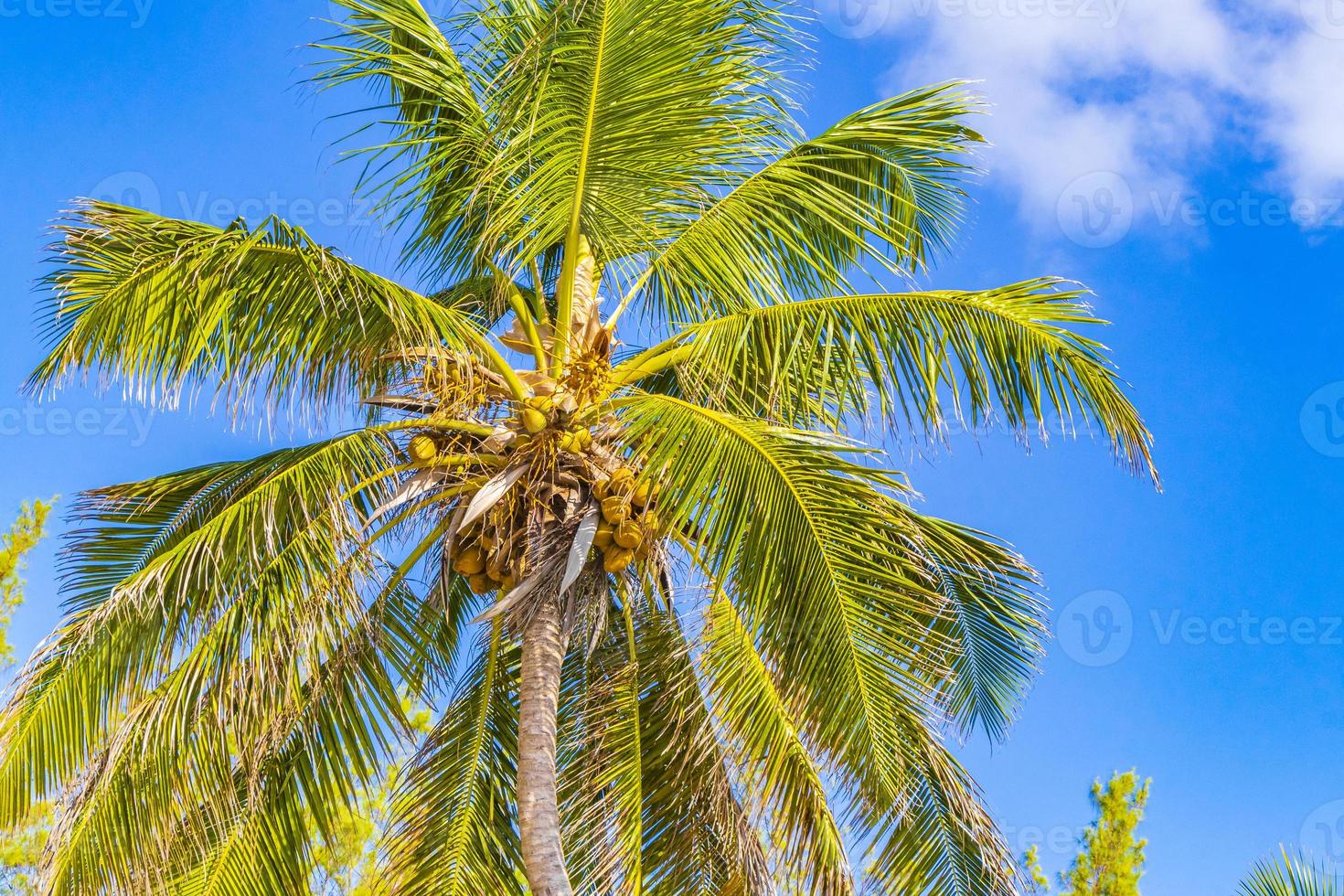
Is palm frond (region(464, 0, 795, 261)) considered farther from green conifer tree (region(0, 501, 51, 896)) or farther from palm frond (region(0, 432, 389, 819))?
green conifer tree (region(0, 501, 51, 896))

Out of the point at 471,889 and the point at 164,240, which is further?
the point at 471,889

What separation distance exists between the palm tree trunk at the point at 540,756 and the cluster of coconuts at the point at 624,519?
48 cm

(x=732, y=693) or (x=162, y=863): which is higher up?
(x=732, y=693)

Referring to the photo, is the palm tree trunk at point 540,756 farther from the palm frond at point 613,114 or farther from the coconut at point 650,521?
the palm frond at point 613,114

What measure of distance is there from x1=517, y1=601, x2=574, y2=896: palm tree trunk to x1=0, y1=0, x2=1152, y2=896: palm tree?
0.02 metres

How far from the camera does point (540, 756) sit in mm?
7184

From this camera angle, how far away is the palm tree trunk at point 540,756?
6.86m

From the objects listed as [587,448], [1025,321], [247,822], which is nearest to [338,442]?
[587,448]

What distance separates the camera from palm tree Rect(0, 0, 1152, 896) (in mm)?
6129

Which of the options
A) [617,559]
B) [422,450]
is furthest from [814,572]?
[422,450]

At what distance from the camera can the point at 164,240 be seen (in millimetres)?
6535

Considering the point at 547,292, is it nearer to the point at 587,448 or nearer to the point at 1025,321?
the point at 587,448

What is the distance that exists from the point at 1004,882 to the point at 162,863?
425cm

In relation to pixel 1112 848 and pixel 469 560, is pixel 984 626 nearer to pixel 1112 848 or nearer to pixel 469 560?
pixel 469 560
